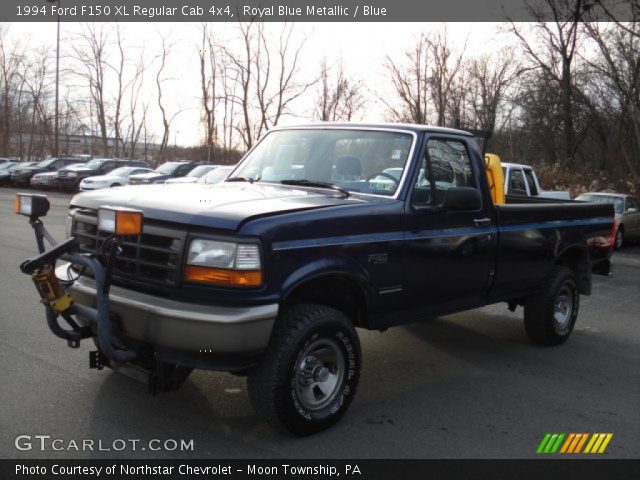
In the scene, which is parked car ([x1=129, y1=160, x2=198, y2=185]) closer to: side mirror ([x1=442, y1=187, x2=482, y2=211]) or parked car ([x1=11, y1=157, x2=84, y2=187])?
parked car ([x1=11, y1=157, x2=84, y2=187])

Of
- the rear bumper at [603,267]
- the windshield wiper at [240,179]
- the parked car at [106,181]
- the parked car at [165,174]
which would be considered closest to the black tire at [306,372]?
the windshield wiper at [240,179]

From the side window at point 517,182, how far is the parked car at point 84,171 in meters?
20.1

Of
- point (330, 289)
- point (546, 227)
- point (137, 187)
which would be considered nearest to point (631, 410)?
point (546, 227)

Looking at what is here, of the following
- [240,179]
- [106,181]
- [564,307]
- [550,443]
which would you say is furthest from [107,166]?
[550,443]

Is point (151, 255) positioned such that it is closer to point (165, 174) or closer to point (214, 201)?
point (214, 201)

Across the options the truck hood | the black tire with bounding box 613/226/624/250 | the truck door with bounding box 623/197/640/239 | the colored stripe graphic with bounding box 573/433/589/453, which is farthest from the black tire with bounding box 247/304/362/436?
the truck door with bounding box 623/197/640/239

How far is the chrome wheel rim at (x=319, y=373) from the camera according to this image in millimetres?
3873

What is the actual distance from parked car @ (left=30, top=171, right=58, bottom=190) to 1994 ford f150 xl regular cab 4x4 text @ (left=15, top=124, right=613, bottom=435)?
86.6ft

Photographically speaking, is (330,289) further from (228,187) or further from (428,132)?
(428,132)

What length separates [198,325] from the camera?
3.36m

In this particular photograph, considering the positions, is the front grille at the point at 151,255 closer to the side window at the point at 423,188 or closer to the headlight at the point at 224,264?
the headlight at the point at 224,264

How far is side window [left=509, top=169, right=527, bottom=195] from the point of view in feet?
49.0
